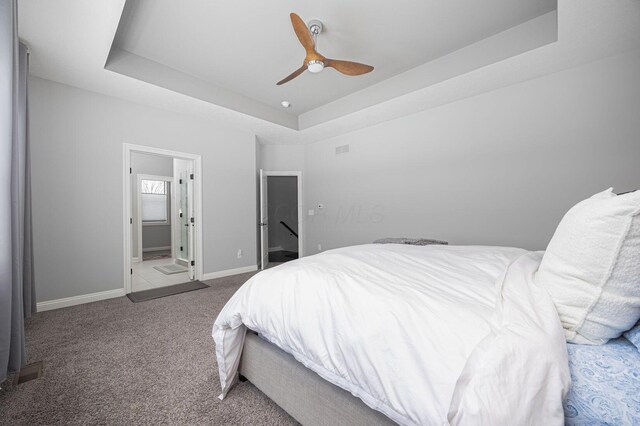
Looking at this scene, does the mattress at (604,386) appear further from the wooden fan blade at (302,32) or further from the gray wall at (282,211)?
the gray wall at (282,211)

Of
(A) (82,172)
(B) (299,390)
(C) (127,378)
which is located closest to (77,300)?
(A) (82,172)

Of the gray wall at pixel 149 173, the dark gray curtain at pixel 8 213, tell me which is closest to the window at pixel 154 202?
the gray wall at pixel 149 173

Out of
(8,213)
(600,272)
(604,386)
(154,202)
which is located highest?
(154,202)

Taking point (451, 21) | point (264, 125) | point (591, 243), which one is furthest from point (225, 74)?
point (591, 243)

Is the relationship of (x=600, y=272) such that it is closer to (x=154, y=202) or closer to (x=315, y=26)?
(x=315, y=26)

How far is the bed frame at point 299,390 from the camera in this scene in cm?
108

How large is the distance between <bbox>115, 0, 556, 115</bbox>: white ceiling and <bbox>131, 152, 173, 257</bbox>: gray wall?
139 inches

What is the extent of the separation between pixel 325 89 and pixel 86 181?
3413 millimetres

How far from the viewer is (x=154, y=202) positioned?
25.8ft

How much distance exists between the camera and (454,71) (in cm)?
314

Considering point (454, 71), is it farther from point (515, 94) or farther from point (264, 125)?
point (264, 125)

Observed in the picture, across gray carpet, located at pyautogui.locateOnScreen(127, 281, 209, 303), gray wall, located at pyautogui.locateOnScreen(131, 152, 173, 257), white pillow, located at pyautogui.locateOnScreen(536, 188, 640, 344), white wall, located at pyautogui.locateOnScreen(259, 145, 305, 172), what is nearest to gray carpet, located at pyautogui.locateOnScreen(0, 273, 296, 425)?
gray carpet, located at pyautogui.locateOnScreen(127, 281, 209, 303)

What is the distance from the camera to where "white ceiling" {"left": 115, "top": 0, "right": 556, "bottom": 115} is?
96.8 inches

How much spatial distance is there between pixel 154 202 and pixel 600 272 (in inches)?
357
